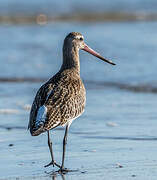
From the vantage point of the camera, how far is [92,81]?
10.7 meters

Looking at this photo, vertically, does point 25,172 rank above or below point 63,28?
below

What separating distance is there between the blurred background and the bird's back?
509 mm

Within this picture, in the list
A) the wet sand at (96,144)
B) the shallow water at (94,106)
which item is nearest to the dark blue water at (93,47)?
the shallow water at (94,106)

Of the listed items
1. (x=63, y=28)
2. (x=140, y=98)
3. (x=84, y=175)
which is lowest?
(x=84, y=175)

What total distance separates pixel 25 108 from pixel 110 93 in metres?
1.70

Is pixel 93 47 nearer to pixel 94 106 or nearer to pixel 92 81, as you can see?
pixel 92 81

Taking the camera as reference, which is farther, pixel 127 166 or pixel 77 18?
pixel 77 18

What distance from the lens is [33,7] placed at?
71.5 feet

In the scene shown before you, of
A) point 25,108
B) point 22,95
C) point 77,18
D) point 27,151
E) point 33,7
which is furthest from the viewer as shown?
point 33,7

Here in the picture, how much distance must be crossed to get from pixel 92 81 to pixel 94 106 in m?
A: 1.95

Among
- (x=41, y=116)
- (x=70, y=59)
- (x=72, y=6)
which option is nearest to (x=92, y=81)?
(x=70, y=59)

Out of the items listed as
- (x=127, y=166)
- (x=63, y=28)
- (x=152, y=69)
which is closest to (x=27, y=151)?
(x=127, y=166)

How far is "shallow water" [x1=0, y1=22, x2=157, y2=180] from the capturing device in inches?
237

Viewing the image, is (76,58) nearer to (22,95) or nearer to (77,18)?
(22,95)
